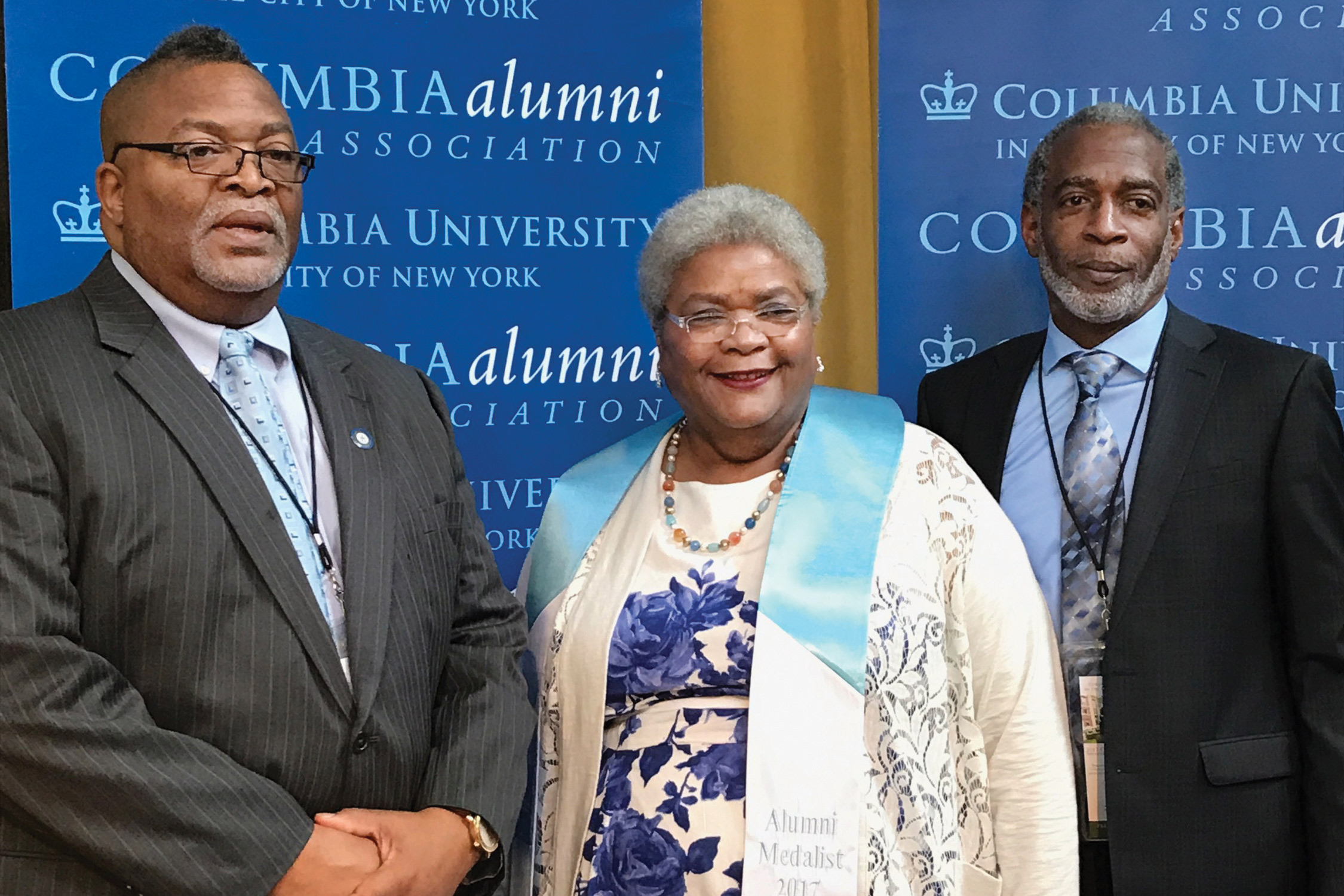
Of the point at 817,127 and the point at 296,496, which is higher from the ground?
the point at 817,127

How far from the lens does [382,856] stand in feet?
5.82

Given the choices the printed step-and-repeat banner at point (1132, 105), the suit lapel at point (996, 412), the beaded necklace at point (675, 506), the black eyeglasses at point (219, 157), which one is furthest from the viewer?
the printed step-and-repeat banner at point (1132, 105)

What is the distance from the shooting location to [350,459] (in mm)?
1927

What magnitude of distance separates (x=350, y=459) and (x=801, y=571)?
0.72 m

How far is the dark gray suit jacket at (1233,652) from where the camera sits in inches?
85.7

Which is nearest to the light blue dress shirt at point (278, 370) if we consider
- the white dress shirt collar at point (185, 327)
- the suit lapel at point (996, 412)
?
Answer: the white dress shirt collar at point (185, 327)

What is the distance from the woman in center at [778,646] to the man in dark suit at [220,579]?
187 mm

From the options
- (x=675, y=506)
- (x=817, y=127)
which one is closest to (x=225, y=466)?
(x=675, y=506)

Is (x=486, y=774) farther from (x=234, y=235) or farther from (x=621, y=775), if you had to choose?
(x=234, y=235)

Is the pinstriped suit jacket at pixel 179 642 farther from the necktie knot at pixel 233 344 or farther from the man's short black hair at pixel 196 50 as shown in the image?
the man's short black hair at pixel 196 50

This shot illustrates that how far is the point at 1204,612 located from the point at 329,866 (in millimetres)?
1443

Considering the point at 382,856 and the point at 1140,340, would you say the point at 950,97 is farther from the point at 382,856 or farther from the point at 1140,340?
the point at 382,856

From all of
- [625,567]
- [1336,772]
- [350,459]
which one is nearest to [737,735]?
[625,567]

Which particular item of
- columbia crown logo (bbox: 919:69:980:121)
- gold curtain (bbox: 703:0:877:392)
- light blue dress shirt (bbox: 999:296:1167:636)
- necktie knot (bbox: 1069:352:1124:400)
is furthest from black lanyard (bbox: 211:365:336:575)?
columbia crown logo (bbox: 919:69:980:121)
